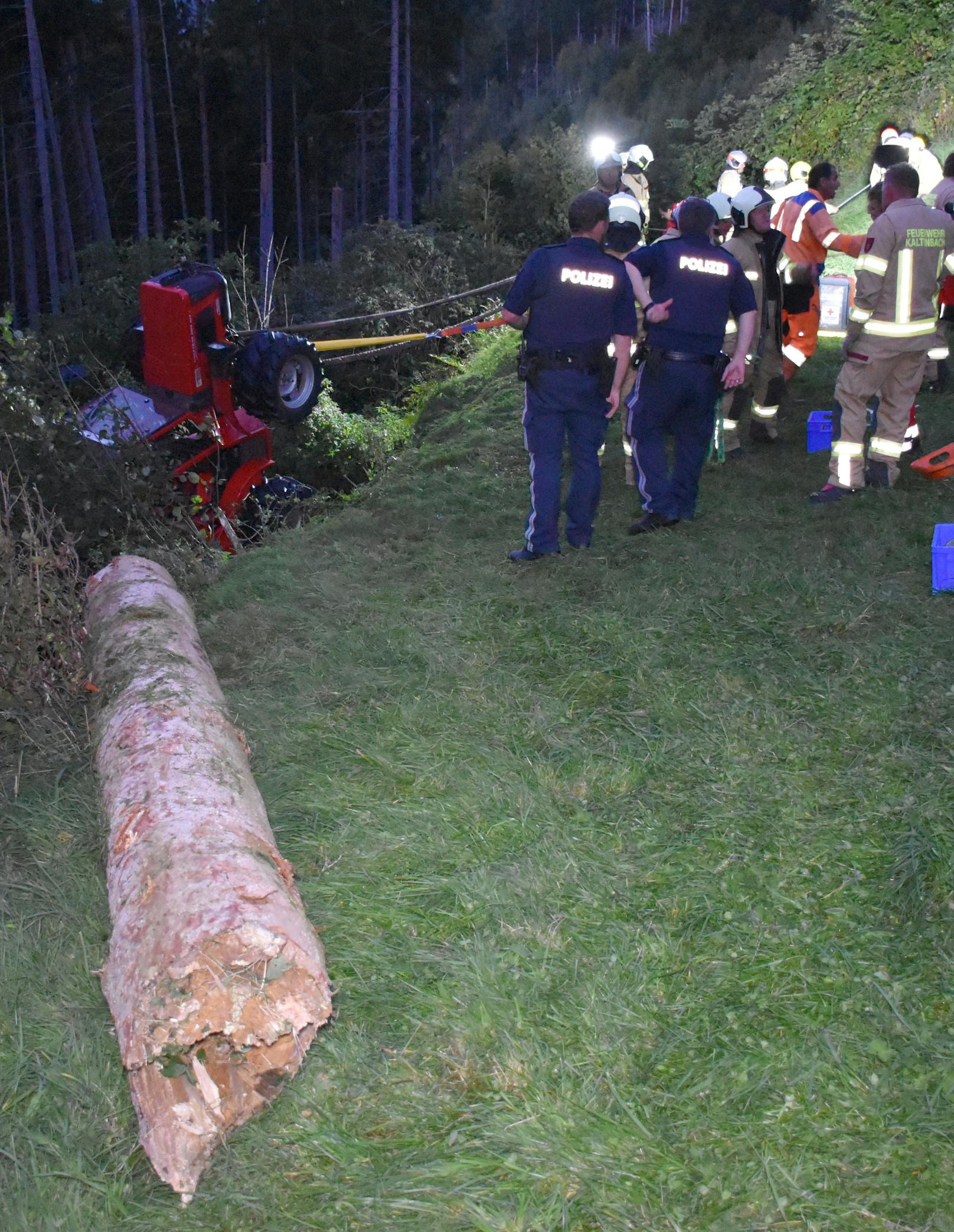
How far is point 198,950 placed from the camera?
8.66 ft

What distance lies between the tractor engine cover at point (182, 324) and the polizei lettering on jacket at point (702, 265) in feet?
12.1

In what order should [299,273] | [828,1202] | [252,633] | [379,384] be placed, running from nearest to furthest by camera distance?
1. [828,1202]
2. [252,633]
3. [379,384]
4. [299,273]

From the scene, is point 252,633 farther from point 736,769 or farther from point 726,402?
point 726,402

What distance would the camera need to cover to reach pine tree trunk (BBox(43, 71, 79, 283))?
29438 millimetres

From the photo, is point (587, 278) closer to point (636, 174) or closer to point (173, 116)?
point (636, 174)

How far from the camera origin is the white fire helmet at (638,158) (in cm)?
907

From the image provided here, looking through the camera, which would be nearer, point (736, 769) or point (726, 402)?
point (736, 769)

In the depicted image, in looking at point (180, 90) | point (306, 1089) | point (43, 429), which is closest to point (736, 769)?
point (306, 1089)

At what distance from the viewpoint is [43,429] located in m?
6.84

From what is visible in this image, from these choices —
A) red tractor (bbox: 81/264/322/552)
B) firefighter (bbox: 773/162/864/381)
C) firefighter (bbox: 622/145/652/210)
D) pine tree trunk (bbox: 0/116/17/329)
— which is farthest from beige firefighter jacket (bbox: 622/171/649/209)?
pine tree trunk (bbox: 0/116/17/329)

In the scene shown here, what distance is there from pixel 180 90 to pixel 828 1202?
140 ft

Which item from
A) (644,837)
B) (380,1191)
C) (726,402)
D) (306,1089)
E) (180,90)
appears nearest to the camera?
(380,1191)

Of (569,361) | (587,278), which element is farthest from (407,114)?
(569,361)

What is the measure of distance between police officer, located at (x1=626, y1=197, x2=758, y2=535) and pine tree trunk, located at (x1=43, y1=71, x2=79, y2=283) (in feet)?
91.3
